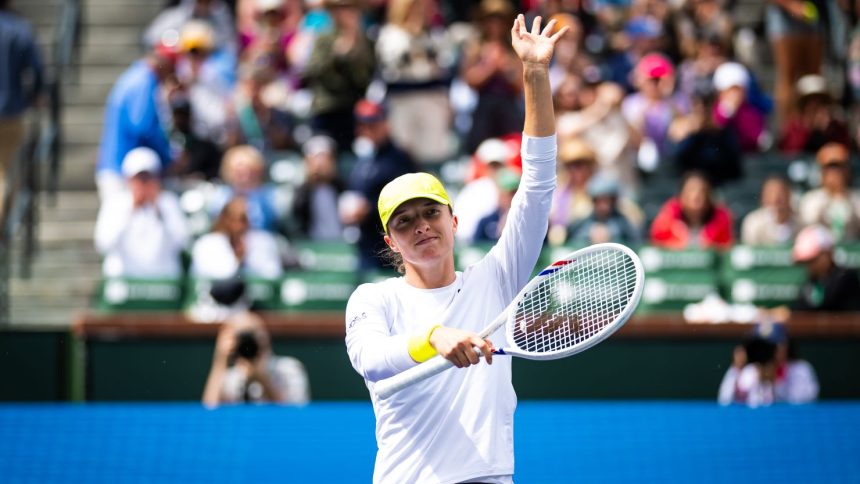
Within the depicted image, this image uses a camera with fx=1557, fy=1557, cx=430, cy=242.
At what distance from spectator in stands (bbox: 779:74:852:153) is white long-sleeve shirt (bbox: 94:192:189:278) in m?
5.13

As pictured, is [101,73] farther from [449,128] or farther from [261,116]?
[449,128]

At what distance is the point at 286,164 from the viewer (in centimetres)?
1180

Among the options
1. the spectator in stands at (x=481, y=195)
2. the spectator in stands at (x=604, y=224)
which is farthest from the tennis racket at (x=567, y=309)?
the spectator in stands at (x=481, y=195)

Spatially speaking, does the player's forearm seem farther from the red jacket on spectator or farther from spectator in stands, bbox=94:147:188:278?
the red jacket on spectator

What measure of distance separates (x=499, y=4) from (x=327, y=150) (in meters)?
2.00

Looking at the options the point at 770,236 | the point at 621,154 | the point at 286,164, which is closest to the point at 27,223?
the point at 286,164

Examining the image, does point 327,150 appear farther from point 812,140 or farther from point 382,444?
point 382,444

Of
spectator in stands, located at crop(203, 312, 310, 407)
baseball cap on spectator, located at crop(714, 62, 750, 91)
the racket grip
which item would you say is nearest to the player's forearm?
the racket grip

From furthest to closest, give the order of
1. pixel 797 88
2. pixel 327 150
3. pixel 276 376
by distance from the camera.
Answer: pixel 797 88
pixel 327 150
pixel 276 376

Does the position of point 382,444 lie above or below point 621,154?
below

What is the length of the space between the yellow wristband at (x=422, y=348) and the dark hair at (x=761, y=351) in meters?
5.66

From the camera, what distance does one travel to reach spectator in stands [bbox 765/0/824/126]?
13.3m

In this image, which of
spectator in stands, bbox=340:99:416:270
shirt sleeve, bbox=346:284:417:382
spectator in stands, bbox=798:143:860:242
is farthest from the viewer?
spectator in stands, bbox=798:143:860:242

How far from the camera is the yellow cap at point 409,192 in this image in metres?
4.68
